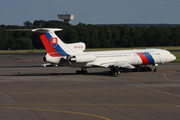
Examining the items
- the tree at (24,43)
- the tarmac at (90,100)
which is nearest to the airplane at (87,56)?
the tarmac at (90,100)

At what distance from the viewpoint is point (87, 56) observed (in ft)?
133

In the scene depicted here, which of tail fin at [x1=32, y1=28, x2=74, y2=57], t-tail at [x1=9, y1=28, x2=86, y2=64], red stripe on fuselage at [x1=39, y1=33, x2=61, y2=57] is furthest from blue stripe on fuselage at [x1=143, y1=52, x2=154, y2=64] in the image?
red stripe on fuselage at [x1=39, y1=33, x2=61, y2=57]

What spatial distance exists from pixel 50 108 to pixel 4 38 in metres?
117

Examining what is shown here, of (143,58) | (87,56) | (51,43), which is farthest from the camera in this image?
(143,58)

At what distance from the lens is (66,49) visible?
39500mm

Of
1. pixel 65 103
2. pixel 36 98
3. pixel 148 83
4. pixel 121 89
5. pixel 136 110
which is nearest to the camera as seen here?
pixel 136 110

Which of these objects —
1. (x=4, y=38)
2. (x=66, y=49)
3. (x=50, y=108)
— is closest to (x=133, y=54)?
(x=66, y=49)

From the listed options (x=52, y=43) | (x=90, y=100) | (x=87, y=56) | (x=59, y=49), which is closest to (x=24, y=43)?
(x=87, y=56)

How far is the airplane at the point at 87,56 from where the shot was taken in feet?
125

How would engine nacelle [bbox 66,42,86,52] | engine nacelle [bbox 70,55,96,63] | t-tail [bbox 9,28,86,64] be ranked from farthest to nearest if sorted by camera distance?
engine nacelle [bbox 66,42,86,52], engine nacelle [bbox 70,55,96,63], t-tail [bbox 9,28,86,64]

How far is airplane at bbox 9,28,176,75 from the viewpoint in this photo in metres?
38.2

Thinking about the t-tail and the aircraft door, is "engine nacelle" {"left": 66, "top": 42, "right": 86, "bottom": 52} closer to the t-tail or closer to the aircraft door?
the t-tail

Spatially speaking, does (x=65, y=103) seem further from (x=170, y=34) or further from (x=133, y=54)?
(x=170, y=34)

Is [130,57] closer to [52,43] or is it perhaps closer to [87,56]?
[87,56]
